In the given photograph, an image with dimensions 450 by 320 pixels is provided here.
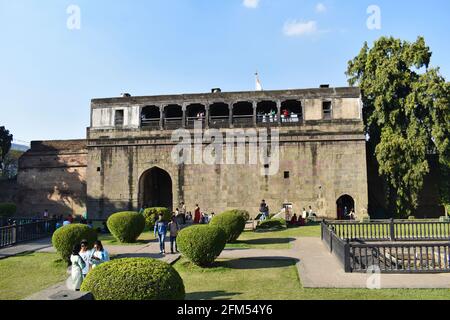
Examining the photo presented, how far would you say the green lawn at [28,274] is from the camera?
8.76 metres

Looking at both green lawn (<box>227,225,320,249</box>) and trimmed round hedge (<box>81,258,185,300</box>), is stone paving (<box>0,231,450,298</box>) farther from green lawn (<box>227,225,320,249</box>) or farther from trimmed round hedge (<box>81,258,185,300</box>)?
trimmed round hedge (<box>81,258,185,300</box>)

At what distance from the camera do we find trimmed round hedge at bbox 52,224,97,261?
37.1 feet

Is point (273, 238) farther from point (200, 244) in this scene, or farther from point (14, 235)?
point (14, 235)

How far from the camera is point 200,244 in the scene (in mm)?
10281

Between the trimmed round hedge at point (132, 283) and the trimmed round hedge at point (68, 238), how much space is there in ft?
20.0

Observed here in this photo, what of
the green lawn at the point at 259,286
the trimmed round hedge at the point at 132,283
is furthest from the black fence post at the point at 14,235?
the trimmed round hedge at the point at 132,283

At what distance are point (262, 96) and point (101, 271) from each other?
2097cm

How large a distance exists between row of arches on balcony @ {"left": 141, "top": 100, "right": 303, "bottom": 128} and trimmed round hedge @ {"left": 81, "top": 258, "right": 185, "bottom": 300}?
19868 millimetres

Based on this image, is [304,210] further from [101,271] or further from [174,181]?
[101,271]

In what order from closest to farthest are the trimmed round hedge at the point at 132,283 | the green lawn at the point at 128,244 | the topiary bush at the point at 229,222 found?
the trimmed round hedge at the point at 132,283
the topiary bush at the point at 229,222
the green lawn at the point at 128,244

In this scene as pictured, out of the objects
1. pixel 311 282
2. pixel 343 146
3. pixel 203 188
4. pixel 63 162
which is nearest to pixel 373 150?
pixel 343 146

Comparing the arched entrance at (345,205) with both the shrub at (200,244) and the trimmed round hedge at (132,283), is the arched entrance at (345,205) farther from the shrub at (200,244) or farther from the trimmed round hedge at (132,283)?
the trimmed round hedge at (132,283)

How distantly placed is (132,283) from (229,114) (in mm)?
20697
